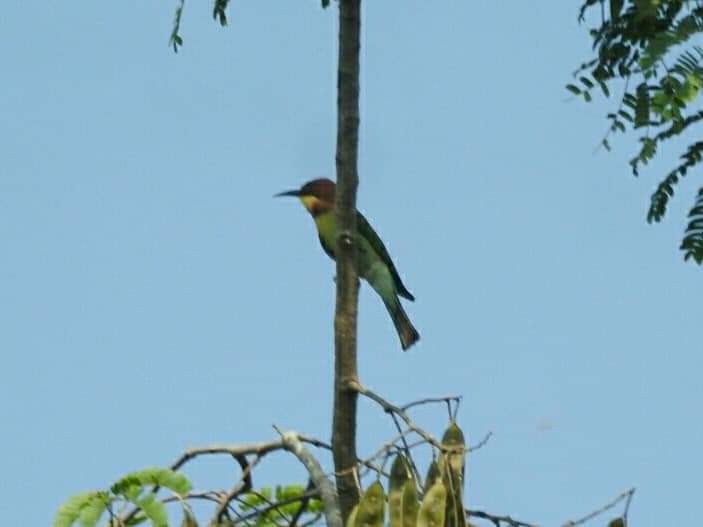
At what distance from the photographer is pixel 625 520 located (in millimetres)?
4055

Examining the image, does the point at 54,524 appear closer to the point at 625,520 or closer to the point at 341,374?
the point at 341,374

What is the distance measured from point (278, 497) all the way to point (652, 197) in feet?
3.75

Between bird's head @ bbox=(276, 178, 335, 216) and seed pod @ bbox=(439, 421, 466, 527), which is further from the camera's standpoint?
bird's head @ bbox=(276, 178, 335, 216)

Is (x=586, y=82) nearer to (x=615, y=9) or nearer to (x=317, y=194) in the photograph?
(x=615, y=9)

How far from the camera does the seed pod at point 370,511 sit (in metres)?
3.81

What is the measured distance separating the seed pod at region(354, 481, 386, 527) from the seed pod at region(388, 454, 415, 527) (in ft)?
0.14

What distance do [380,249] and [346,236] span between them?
3760 millimetres

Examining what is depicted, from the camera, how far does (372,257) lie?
8.06 meters

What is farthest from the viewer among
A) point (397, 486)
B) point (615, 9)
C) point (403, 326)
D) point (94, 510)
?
point (403, 326)

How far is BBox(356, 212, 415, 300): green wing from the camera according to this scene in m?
8.09

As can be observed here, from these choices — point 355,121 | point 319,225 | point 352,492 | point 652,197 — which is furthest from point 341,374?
point 319,225

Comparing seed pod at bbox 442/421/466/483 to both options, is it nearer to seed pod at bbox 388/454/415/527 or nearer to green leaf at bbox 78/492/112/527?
seed pod at bbox 388/454/415/527

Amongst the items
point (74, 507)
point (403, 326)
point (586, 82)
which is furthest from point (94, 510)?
point (403, 326)

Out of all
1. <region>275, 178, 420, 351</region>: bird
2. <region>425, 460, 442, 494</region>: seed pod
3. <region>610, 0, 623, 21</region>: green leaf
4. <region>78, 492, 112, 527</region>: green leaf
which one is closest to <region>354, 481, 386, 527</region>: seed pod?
<region>425, 460, 442, 494</region>: seed pod
